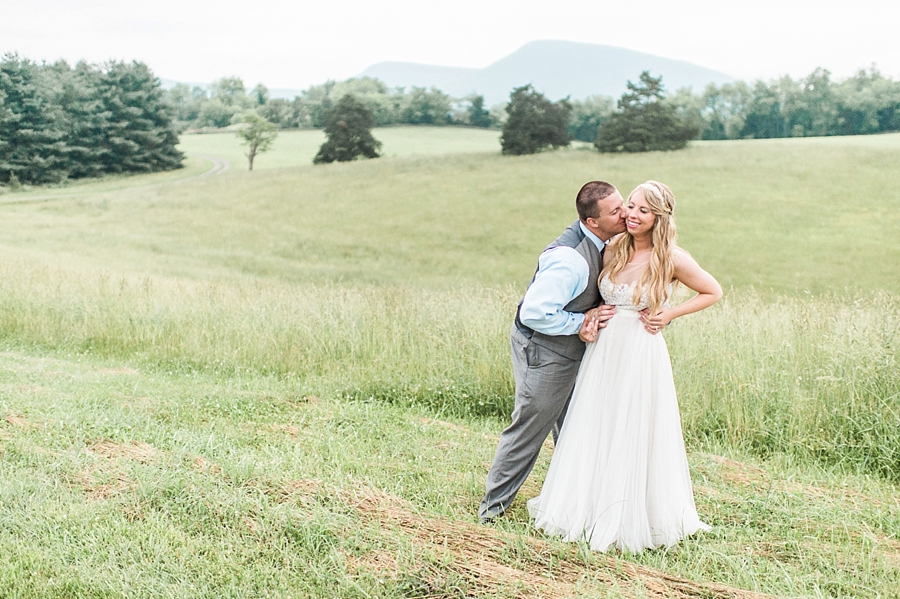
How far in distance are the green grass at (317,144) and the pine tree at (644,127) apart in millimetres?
5553

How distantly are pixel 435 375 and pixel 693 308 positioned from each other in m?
3.76

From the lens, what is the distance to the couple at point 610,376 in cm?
357

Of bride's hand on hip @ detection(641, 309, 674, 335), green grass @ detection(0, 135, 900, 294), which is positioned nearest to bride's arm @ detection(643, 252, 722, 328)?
bride's hand on hip @ detection(641, 309, 674, 335)

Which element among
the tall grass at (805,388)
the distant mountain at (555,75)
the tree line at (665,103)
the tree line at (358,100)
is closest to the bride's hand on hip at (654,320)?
the tall grass at (805,388)

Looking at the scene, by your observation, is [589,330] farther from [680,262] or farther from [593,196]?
[593,196]

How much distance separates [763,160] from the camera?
29516 millimetres

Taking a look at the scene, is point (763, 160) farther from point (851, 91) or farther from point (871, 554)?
point (871, 554)

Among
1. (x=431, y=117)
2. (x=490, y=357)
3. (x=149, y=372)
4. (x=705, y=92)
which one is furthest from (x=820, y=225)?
(x=149, y=372)

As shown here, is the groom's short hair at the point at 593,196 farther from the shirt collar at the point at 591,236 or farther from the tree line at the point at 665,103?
the tree line at the point at 665,103

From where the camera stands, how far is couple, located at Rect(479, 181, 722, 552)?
3.57 m

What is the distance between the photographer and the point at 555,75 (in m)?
46.4

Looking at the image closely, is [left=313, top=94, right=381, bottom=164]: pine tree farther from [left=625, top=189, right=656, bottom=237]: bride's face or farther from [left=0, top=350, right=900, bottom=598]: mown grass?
[left=625, top=189, right=656, bottom=237]: bride's face

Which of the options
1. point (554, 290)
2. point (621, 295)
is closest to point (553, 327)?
point (554, 290)

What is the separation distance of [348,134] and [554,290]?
99.9ft
